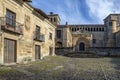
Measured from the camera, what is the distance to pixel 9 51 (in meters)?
18.7

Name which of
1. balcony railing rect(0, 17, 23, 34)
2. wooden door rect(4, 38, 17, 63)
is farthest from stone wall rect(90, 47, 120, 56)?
wooden door rect(4, 38, 17, 63)

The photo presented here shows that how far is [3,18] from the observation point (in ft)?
55.6

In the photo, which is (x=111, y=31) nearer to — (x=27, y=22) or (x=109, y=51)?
(x=109, y=51)

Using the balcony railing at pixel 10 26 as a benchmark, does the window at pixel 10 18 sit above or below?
above

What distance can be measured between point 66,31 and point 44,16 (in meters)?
19.0

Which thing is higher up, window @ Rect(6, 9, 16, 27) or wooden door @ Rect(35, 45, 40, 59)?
window @ Rect(6, 9, 16, 27)

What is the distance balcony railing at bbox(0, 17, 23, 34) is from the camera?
16.8 meters

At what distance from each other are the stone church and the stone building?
19.4 m

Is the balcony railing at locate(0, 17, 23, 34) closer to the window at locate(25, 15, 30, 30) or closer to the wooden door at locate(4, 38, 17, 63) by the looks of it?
the wooden door at locate(4, 38, 17, 63)

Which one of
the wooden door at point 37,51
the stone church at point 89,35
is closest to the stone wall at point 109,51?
the stone church at point 89,35

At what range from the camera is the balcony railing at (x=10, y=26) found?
55.3 ft

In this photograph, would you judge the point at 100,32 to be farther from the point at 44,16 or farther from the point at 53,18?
the point at 44,16

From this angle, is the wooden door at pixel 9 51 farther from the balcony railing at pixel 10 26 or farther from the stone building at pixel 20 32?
the balcony railing at pixel 10 26

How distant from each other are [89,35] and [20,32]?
110ft
